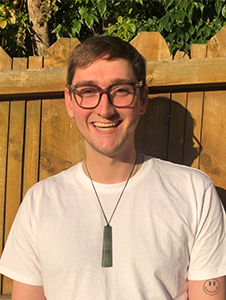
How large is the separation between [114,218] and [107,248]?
0.52ft

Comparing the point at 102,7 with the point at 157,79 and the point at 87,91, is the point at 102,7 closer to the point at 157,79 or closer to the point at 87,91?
the point at 157,79

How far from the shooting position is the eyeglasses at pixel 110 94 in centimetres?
225

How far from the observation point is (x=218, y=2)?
12.3 ft

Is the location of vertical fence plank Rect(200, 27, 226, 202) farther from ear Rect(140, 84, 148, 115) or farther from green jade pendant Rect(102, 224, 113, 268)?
green jade pendant Rect(102, 224, 113, 268)

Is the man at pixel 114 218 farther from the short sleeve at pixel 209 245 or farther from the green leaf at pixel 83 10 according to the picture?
the green leaf at pixel 83 10

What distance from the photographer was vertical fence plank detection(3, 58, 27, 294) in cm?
305

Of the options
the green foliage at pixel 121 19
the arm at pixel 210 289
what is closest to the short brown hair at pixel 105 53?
the arm at pixel 210 289

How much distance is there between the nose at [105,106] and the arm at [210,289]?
931 millimetres

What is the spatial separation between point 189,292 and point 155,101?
3.91ft

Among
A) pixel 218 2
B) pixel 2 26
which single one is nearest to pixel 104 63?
pixel 218 2

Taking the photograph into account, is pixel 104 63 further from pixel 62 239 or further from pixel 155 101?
pixel 62 239

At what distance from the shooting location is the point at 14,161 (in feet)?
10.0

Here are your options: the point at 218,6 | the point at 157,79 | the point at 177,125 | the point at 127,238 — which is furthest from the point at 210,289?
the point at 218,6

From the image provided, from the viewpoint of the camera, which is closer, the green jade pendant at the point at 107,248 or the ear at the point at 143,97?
the green jade pendant at the point at 107,248
